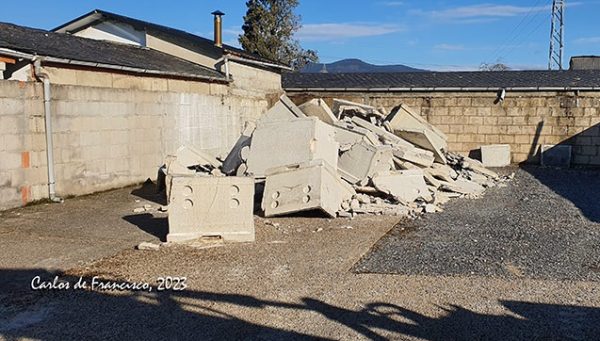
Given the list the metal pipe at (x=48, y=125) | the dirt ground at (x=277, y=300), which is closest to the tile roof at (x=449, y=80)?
the metal pipe at (x=48, y=125)

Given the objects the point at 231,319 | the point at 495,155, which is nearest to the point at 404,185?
the point at 231,319

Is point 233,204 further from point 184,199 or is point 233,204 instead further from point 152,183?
point 152,183

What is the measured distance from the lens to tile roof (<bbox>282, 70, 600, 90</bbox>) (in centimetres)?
1709

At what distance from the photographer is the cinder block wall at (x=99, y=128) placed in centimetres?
897

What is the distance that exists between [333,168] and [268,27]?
2933 cm

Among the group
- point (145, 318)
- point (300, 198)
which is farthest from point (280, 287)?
point (300, 198)

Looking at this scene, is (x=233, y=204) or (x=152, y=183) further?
(x=152, y=183)

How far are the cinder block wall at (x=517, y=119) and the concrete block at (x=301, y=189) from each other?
32.6ft

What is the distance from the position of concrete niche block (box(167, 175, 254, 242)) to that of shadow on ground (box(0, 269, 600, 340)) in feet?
6.16

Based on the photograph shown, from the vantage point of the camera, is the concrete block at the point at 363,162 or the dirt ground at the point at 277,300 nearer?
the dirt ground at the point at 277,300

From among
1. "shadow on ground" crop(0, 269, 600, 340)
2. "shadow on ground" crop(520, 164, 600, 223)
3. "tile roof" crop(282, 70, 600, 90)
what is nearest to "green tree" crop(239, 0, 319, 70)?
"tile roof" crop(282, 70, 600, 90)

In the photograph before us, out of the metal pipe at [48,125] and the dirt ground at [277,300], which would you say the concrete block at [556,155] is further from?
the metal pipe at [48,125]

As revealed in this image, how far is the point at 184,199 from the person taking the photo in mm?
6727

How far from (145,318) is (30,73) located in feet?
22.2
